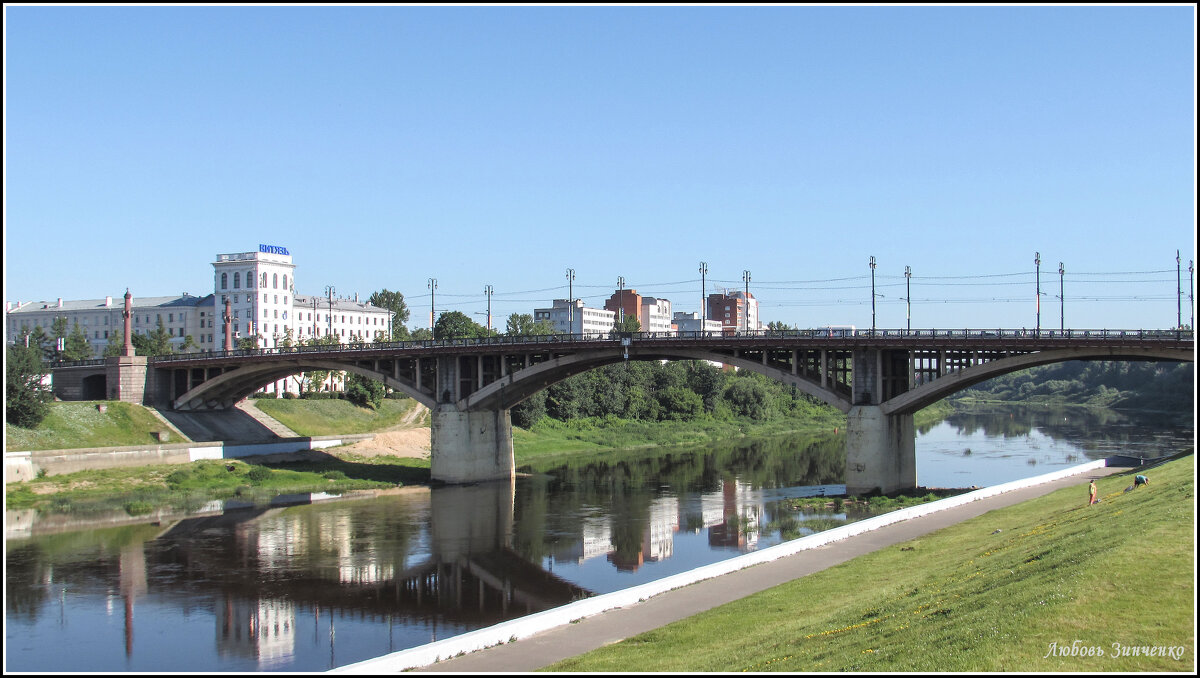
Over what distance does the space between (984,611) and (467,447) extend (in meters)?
53.4

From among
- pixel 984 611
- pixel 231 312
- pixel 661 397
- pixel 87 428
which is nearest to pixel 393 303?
pixel 231 312

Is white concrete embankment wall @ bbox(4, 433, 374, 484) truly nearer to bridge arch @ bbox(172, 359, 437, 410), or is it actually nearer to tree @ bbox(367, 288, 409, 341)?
bridge arch @ bbox(172, 359, 437, 410)

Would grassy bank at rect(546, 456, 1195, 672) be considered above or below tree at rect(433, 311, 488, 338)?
below

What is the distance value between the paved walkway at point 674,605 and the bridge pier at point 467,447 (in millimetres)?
36049

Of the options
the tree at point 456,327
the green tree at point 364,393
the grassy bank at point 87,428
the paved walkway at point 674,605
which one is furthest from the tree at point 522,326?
the paved walkway at point 674,605

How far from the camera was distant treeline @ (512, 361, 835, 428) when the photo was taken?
98.2 m

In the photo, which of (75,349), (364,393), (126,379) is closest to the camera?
(126,379)

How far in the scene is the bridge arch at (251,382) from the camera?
70.0 m

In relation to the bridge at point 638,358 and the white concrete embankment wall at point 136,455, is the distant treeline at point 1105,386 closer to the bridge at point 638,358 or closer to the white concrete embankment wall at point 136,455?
the bridge at point 638,358

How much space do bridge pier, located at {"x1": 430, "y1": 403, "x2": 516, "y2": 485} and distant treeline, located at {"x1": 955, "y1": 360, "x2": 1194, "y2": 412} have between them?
7736cm

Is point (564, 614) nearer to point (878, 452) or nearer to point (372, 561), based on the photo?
point (372, 561)

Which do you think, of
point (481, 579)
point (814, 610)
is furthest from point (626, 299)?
point (814, 610)

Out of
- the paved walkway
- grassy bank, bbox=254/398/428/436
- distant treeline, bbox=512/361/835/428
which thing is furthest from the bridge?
distant treeline, bbox=512/361/835/428

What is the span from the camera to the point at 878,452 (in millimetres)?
53656
